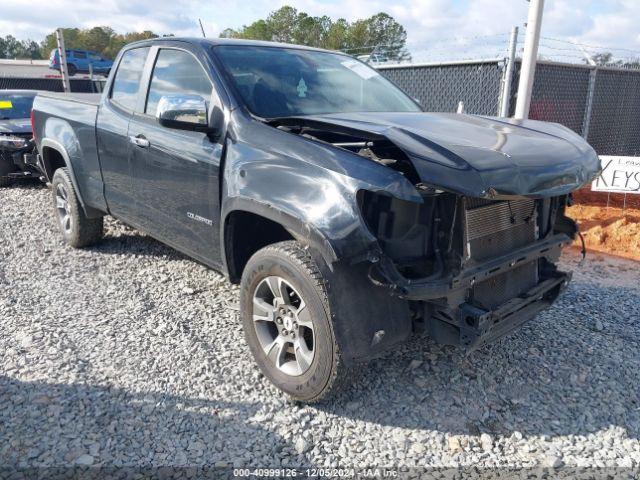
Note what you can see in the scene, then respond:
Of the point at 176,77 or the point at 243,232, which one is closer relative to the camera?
the point at 243,232

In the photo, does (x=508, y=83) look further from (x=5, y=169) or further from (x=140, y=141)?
(x=5, y=169)

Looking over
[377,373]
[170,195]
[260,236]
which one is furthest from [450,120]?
[170,195]

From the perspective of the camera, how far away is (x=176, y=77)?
159 inches

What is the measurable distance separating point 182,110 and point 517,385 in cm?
258

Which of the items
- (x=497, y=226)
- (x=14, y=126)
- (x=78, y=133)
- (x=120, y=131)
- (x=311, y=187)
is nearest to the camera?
(x=311, y=187)

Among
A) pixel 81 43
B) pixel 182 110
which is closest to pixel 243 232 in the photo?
pixel 182 110

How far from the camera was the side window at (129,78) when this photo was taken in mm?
4484

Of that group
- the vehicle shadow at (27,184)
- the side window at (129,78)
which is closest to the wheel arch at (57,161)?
the side window at (129,78)

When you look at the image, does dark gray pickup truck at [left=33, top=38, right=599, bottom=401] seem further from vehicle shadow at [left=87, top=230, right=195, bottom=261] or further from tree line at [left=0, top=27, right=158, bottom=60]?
tree line at [left=0, top=27, right=158, bottom=60]

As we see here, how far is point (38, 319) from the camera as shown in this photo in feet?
13.5

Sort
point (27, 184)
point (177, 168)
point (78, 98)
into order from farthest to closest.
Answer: point (27, 184) → point (78, 98) → point (177, 168)

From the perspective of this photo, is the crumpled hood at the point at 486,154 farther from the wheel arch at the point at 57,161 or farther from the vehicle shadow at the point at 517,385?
the wheel arch at the point at 57,161

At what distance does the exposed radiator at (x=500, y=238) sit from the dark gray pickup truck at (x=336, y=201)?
0.04ft

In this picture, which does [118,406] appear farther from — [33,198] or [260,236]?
[33,198]
